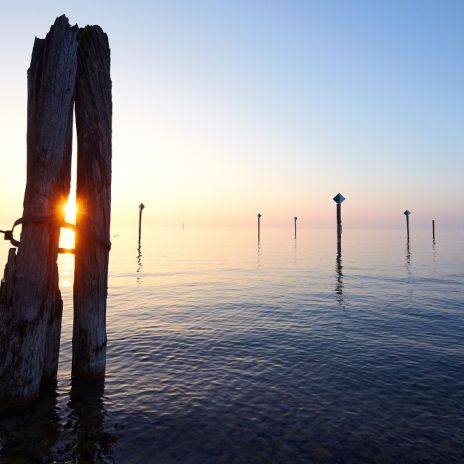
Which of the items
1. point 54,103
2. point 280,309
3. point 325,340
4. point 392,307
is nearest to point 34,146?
point 54,103

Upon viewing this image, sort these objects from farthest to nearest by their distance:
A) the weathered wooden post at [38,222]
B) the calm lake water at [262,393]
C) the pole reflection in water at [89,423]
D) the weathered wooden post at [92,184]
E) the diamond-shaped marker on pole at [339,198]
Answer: the diamond-shaped marker on pole at [339,198]
the weathered wooden post at [92,184]
the weathered wooden post at [38,222]
the calm lake water at [262,393]
the pole reflection in water at [89,423]

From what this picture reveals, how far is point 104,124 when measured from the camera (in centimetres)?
542

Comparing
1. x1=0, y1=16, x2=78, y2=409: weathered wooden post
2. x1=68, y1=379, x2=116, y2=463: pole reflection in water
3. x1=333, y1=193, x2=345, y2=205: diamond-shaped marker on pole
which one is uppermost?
x1=333, y1=193, x2=345, y2=205: diamond-shaped marker on pole

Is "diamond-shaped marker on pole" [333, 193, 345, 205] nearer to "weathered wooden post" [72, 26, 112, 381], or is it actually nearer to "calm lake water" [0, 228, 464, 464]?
"calm lake water" [0, 228, 464, 464]

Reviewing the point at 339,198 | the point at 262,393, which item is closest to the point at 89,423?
the point at 262,393

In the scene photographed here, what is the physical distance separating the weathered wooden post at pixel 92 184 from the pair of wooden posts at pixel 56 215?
1 centimetres

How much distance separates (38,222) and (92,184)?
3.10 feet

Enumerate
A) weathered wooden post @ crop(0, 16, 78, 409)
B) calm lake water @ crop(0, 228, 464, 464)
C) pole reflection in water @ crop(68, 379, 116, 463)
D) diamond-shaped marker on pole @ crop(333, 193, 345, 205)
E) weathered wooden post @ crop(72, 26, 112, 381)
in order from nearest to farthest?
pole reflection in water @ crop(68, 379, 116, 463) → calm lake water @ crop(0, 228, 464, 464) → weathered wooden post @ crop(0, 16, 78, 409) → weathered wooden post @ crop(72, 26, 112, 381) → diamond-shaped marker on pole @ crop(333, 193, 345, 205)

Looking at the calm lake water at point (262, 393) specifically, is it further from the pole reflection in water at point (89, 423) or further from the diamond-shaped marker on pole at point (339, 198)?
the diamond-shaped marker on pole at point (339, 198)

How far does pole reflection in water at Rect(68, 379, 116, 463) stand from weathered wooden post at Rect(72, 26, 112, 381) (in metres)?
0.51

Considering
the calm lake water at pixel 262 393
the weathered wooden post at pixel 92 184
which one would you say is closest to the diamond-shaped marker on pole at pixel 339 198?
the calm lake water at pixel 262 393

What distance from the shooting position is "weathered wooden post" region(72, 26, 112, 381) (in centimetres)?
528

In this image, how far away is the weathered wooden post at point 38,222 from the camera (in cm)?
462

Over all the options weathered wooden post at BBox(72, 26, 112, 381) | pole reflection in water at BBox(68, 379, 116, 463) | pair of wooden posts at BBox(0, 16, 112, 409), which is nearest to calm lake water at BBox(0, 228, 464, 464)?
pole reflection in water at BBox(68, 379, 116, 463)
